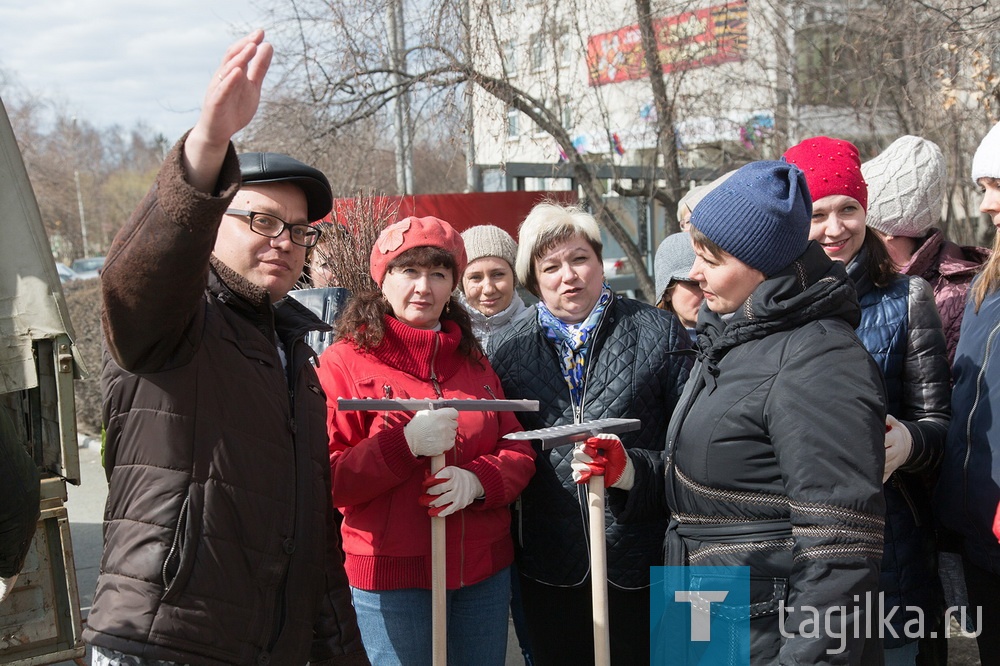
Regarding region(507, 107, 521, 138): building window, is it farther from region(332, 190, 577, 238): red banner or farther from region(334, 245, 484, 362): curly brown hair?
region(334, 245, 484, 362): curly brown hair

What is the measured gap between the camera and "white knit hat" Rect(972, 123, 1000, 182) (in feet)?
8.76

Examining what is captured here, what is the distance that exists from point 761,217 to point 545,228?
1117mm

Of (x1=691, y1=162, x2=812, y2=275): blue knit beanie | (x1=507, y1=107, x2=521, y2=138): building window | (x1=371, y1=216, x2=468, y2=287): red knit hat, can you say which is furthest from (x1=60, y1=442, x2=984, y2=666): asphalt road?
(x1=507, y1=107, x2=521, y2=138): building window

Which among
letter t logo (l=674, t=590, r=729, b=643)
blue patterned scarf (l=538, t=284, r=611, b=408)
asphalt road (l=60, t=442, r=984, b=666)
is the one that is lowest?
asphalt road (l=60, t=442, r=984, b=666)

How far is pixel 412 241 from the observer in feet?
9.51

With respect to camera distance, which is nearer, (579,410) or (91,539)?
(579,410)

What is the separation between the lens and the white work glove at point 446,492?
2578 millimetres

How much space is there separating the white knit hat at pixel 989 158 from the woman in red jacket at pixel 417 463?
1710 millimetres

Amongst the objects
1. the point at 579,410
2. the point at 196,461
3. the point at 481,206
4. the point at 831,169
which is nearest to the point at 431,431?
the point at 579,410

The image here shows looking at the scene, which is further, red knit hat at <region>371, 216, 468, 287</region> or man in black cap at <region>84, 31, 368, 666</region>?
red knit hat at <region>371, 216, 468, 287</region>

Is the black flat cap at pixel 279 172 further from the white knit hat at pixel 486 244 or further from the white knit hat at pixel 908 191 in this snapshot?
the white knit hat at pixel 908 191

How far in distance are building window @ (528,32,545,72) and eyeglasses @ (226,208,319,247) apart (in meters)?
4.66

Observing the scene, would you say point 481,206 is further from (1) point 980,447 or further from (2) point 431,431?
(1) point 980,447

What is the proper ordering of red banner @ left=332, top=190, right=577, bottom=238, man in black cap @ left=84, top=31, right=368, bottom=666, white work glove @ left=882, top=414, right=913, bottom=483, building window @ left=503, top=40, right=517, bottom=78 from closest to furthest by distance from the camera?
man in black cap @ left=84, top=31, right=368, bottom=666, white work glove @ left=882, top=414, right=913, bottom=483, building window @ left=503, top=40, right=517, bottom=78, red banner @ left=332, top=190, right=577, bottom=238
